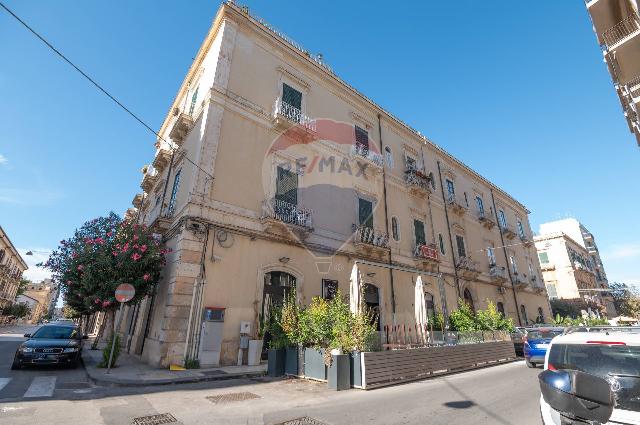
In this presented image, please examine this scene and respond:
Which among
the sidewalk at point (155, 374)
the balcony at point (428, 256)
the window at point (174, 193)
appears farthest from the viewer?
the balcony at point (428, 256)

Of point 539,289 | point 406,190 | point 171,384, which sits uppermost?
point 406,190

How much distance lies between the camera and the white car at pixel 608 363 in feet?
10.00

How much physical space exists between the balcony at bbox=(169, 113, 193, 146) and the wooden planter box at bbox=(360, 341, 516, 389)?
1184 cm

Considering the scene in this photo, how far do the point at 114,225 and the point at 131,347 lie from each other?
530cm

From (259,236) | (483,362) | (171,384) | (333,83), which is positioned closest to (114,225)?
(259,236)

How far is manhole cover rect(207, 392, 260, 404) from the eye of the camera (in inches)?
239

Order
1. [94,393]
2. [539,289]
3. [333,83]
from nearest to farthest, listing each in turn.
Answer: [94,393] < [333,83] < [539,289]

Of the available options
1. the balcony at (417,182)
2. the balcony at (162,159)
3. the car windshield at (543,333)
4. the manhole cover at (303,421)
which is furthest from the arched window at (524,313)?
the balcony at (162,159)

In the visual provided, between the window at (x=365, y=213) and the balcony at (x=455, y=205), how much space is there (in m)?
8.77

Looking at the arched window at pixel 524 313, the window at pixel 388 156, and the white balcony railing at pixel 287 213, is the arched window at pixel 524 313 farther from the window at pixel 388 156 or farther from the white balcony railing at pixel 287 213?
the white balcony railing at pixel 287 213

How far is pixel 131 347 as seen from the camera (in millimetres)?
13266

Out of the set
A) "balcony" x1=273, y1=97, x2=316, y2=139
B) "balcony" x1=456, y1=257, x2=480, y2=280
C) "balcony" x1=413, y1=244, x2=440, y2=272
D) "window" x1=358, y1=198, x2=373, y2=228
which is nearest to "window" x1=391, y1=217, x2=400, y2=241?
"balcony" x1=413, y1=244, x2=440, y2=272

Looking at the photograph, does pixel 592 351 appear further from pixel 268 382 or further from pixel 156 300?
pixel 156 300

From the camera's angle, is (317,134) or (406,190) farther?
(406,190)
